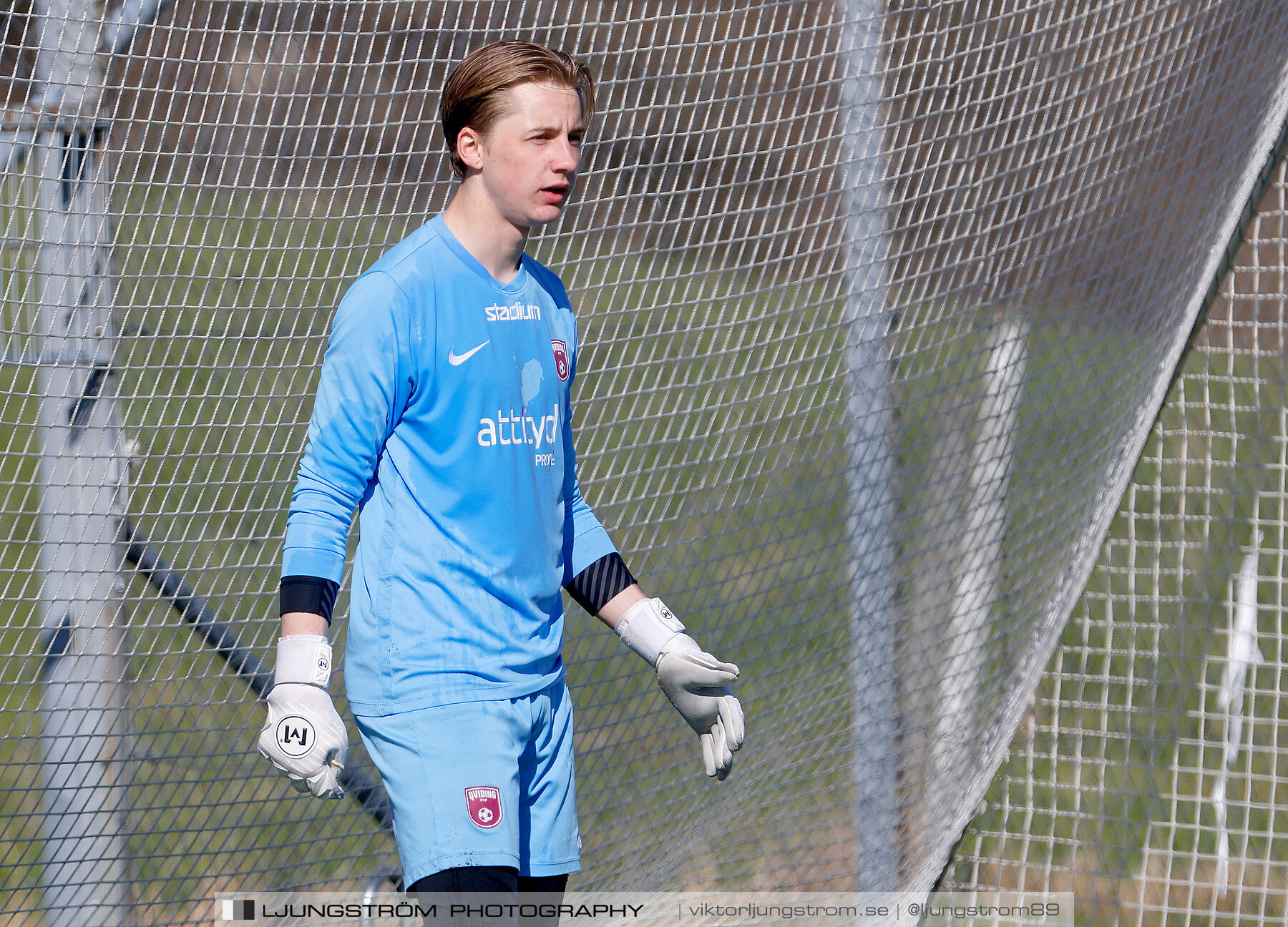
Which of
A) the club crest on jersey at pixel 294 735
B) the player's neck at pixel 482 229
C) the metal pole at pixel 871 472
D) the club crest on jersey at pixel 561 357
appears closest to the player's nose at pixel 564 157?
the player's neck at pixel 482 229

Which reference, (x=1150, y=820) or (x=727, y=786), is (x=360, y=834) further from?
(x=1150, y=820)

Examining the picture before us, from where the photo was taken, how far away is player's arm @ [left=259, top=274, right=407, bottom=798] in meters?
1.53

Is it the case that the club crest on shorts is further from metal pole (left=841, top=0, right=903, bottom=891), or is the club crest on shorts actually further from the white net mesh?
the white net mesh

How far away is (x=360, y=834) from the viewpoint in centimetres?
262

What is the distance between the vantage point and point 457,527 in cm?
163

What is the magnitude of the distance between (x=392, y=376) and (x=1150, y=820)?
2753mm

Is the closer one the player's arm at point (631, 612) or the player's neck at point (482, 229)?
the player's neck at point (482, 229)

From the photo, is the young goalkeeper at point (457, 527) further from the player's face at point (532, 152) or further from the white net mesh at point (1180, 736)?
the white net mesh at point (1180, 736)

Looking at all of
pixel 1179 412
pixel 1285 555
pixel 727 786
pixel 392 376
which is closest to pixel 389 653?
pixel 392 376

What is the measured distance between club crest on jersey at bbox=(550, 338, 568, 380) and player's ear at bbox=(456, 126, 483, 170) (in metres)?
0.29

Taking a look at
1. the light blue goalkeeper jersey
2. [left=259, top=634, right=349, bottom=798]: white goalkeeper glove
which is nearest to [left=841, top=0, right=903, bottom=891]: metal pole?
the light blue goalkeeper jersey

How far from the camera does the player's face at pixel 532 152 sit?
165 cm

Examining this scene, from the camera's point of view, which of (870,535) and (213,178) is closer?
(213,178)

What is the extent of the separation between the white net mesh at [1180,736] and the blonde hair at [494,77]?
2.32 metres
